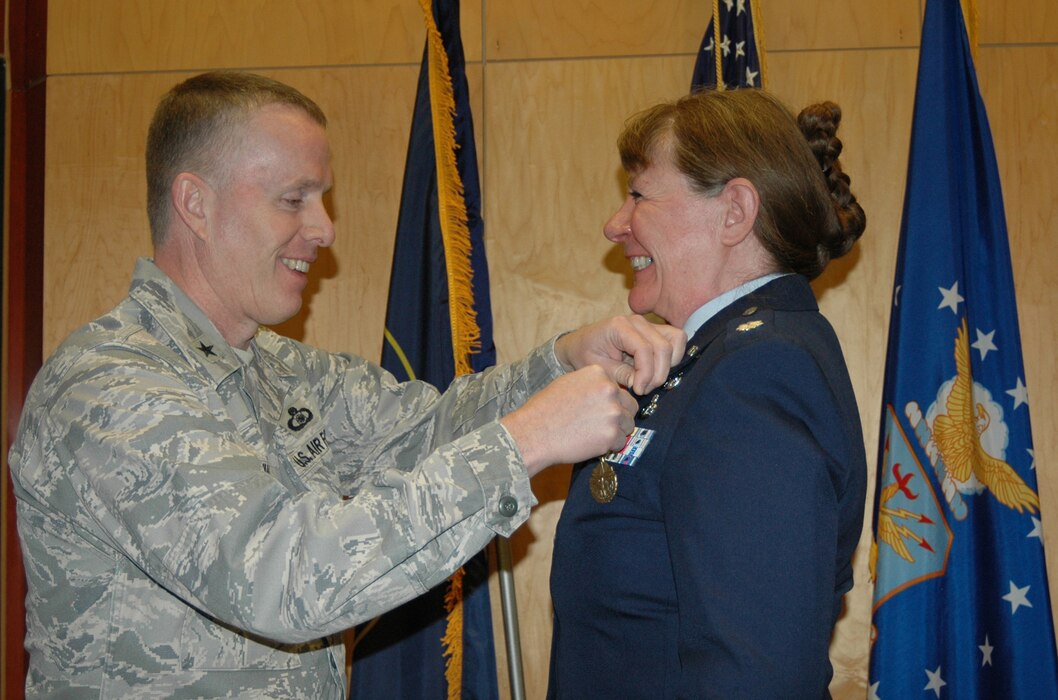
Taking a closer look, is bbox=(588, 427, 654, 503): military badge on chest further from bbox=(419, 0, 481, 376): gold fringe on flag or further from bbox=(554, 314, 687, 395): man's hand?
bbox=(419, 0, 481, 376): gold fringe on flag

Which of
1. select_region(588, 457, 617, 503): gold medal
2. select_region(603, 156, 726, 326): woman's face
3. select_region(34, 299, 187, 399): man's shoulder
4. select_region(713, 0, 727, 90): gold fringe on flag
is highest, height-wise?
select_region(713, 0, 727, 90): gold fringe on flag

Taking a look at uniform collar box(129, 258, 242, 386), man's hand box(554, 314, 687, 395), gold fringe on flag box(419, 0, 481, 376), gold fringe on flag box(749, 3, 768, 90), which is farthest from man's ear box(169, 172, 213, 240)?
gold fringe on flag box(749, 3, 768, 90)

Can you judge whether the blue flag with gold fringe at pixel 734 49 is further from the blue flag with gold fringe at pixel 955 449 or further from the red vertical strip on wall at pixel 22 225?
the red vertical strip on wall at pixel 22 225

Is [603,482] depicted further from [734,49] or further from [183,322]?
[734,49]

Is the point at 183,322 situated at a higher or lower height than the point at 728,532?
higher

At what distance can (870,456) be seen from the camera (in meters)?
3.31

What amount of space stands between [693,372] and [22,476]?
1.10 meters

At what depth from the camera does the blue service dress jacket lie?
1348mm

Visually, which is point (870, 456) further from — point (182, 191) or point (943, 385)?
point (182, 191)

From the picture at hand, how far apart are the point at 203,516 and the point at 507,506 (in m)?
0.41

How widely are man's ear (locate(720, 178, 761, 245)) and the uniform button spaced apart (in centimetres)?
69

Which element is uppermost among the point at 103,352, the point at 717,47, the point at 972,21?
the point at 972,21

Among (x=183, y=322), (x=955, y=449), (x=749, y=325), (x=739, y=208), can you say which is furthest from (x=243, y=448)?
(x=955, y=449)

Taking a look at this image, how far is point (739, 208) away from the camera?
1769 millimetres
